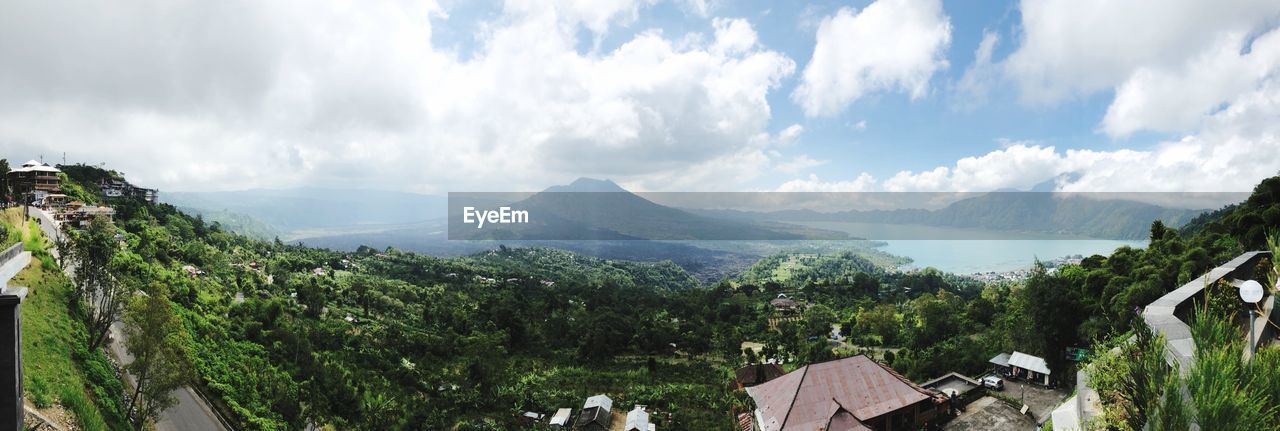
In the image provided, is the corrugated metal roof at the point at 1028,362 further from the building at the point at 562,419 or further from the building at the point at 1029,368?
the building at the point at 562,419

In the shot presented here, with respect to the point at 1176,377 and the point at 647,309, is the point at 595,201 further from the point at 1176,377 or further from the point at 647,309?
the point at 1176,377

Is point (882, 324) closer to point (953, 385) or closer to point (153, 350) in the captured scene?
point (953, 385)

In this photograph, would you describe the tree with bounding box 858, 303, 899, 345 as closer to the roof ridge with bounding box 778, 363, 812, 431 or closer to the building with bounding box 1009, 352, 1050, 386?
the building with bounding box 1009, 352, 1050, 386

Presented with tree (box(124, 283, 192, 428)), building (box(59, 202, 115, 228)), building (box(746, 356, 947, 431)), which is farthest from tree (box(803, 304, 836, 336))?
building (box(59, 202, 115, 228))

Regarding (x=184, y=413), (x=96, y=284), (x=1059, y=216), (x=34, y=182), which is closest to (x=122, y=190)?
(x=34, y=182)

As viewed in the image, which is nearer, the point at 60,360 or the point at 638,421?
the point at 60,360

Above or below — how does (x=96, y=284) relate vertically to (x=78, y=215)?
below
